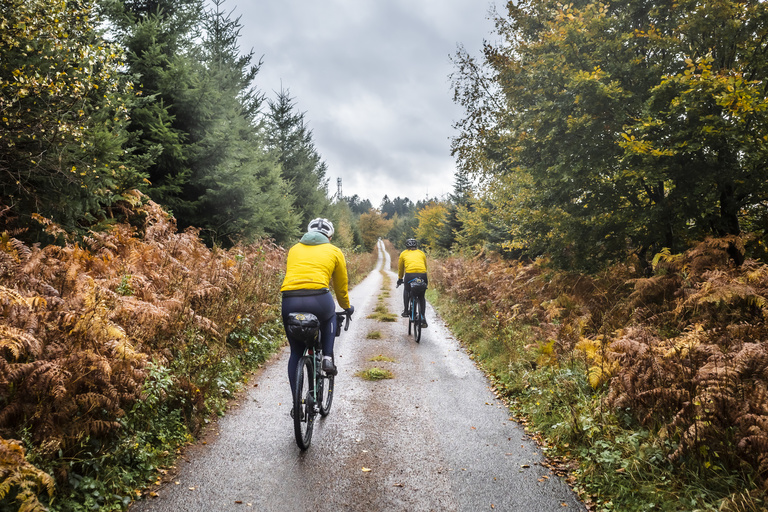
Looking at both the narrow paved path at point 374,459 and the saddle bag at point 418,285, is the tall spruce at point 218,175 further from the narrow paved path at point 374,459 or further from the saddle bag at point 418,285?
the narrow paved path at point 374,459

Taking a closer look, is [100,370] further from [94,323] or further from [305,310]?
[305,310]

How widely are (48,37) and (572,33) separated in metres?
8.33

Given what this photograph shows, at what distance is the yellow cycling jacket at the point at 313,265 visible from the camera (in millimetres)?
4590

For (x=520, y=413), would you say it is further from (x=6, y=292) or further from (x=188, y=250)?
(x=188, y=250)

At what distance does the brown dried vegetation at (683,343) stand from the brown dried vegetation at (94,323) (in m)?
4.96

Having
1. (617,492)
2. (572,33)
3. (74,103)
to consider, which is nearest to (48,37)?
(74,103)

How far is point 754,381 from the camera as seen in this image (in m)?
3.66

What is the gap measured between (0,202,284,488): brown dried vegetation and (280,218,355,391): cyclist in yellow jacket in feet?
4.86

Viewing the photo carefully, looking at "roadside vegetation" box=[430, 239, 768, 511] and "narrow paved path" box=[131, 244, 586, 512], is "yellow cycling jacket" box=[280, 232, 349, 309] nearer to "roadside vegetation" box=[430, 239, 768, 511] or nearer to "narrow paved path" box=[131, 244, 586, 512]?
"narrow paved path" box=[131, 244, 586, 512]

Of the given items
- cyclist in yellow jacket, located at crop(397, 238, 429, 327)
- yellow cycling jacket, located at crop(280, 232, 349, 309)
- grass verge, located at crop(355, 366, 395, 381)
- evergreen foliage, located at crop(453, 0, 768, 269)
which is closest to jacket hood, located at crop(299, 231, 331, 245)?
yellow cycling jacket, located at crop(280, 232, 349, 309)

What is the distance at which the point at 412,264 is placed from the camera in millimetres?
10648

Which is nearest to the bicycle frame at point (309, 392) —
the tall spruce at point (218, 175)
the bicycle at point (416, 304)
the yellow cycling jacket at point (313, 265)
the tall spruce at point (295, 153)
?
the yellow cycling jacket at point (313, 265)

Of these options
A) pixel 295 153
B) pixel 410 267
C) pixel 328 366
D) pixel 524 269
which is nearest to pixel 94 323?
pixel 328 366

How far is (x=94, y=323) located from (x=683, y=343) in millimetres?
6099
